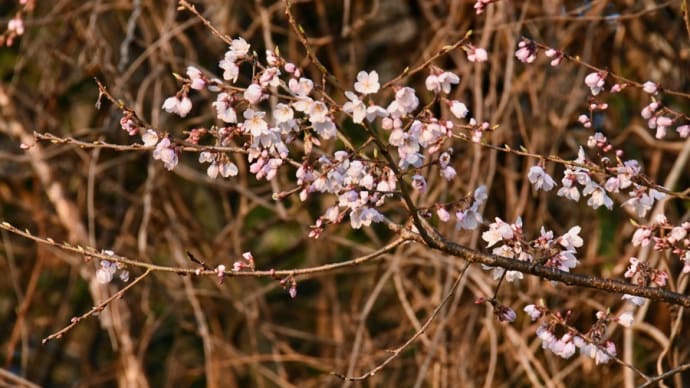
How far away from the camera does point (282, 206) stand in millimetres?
3297

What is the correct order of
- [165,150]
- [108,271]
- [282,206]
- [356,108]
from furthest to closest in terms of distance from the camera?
[282,206], [108,271], [165,150], [356,108]

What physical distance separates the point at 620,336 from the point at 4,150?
8.17 ft

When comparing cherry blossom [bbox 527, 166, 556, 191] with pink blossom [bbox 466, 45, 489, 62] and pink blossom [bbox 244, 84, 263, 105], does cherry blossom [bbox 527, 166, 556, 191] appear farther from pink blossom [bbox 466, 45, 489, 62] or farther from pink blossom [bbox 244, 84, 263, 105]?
pink blossom [bbox 244, 84, 263, 105]

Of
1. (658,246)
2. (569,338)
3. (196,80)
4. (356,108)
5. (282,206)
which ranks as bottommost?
(569,338)

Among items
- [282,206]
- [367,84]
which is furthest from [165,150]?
[282,206]

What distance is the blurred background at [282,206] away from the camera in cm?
331

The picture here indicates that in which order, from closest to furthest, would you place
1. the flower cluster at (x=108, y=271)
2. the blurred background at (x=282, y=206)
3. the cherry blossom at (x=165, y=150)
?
the cherry blossom at (x=165, y=150), the flower cluster at (x=108, y=271), the blurred background at (x=282, y=206)

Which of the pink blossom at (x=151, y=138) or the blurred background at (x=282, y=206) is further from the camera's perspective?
the blurred background at (x=282, y=206)

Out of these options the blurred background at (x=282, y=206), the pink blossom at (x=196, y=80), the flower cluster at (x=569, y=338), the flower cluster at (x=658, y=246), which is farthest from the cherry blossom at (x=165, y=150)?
the blurred background at (x=282, y=206)

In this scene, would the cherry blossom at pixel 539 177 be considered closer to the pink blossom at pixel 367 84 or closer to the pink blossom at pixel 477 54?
the pink blossom at pixel 477 54

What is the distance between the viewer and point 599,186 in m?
1.66

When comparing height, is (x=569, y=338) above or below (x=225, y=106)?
Result: below

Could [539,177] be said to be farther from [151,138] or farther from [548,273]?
[151,138]

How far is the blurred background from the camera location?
3.31m
